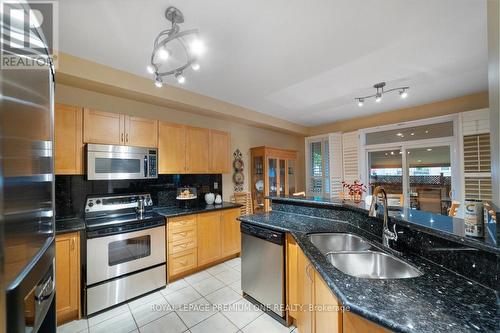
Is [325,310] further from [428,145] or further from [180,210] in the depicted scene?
[428,145]

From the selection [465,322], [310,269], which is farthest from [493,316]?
[310,269]

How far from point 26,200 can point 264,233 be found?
1.69 metres

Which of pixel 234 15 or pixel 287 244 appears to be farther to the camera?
pixel 287 244

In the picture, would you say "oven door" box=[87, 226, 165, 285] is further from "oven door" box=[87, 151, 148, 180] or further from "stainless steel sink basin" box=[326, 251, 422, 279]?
"stainless steel sink basin" box=[326, 251, 422, 279]

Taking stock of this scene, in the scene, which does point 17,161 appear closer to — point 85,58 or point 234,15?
point 234,15

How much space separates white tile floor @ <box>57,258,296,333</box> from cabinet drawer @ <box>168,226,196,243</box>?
0.56m

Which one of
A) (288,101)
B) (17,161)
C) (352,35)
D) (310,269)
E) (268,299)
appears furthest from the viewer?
(288,101)

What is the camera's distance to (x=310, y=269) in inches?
54.5

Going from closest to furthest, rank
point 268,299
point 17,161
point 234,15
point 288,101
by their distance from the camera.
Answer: point 17,161, point 234,15, point 268,299, point 288,101

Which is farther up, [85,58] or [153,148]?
[85,58]

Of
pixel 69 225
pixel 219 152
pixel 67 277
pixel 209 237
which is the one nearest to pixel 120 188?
pixel 69 225

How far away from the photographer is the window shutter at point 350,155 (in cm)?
440

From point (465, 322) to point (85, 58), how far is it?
3.28 metres

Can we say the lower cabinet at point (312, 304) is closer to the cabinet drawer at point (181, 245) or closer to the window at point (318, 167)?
the cabinet drawer at point (181, 245)
